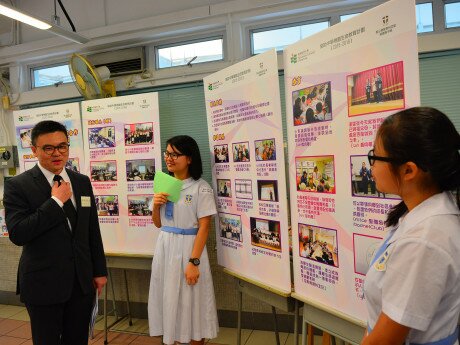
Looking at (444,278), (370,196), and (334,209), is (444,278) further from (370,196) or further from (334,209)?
(334,209)

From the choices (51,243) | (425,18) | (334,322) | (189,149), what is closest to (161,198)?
(189,149)

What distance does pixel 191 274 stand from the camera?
87.7 inches

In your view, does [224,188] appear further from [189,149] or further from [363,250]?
[363,250]

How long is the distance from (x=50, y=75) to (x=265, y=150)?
315 cm

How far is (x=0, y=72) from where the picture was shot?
13.0 ft

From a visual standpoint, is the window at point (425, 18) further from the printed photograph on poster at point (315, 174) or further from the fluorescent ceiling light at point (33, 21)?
the fluorescent ceiling light at point (33, 21)

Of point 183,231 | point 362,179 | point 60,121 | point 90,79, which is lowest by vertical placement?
point 183,231

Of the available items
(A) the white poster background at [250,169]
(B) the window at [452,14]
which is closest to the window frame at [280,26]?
(B) the window at [452,14]

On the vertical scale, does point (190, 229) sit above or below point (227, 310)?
above

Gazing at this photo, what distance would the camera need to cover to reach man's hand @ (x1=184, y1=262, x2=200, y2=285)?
2.23 m

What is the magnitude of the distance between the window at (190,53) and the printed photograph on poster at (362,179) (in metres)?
2.16

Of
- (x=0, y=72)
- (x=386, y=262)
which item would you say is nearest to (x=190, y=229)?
(x=386, y=262)

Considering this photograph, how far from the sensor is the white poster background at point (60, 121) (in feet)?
10.4

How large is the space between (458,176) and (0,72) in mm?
4562
